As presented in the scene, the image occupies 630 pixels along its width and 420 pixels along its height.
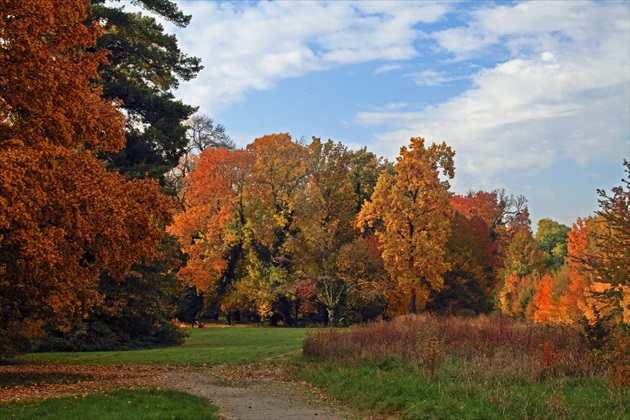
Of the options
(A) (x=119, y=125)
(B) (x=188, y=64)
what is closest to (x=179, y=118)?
(B) (x=188, y=64)

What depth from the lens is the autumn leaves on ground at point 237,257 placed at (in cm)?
1348

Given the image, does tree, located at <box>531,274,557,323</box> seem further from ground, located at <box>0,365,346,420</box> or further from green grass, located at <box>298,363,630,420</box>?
green grass, located at <box>298,363,630,420</box>

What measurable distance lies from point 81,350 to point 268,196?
23917mm

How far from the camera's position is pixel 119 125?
1706cm

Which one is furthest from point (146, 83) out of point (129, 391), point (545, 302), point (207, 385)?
point (545, 302)

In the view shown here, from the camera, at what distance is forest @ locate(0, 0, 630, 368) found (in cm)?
1411

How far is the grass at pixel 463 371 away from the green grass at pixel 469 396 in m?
0.02

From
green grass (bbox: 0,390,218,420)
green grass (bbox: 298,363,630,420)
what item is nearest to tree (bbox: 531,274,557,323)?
green grass (bbox: 298,363,630,420)

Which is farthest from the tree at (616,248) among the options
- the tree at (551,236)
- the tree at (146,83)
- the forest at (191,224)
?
the tree at (551,236)

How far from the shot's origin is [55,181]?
1338 centimetres

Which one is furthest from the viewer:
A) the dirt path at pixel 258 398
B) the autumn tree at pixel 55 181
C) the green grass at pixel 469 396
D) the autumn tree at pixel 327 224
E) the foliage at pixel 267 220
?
the foliage at pixel 267 220

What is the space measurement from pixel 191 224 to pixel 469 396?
40.6 m

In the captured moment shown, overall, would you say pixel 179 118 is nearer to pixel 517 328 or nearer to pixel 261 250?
pixel 517 328

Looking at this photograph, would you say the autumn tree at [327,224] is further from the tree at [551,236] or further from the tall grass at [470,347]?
the tree at [551,236]
